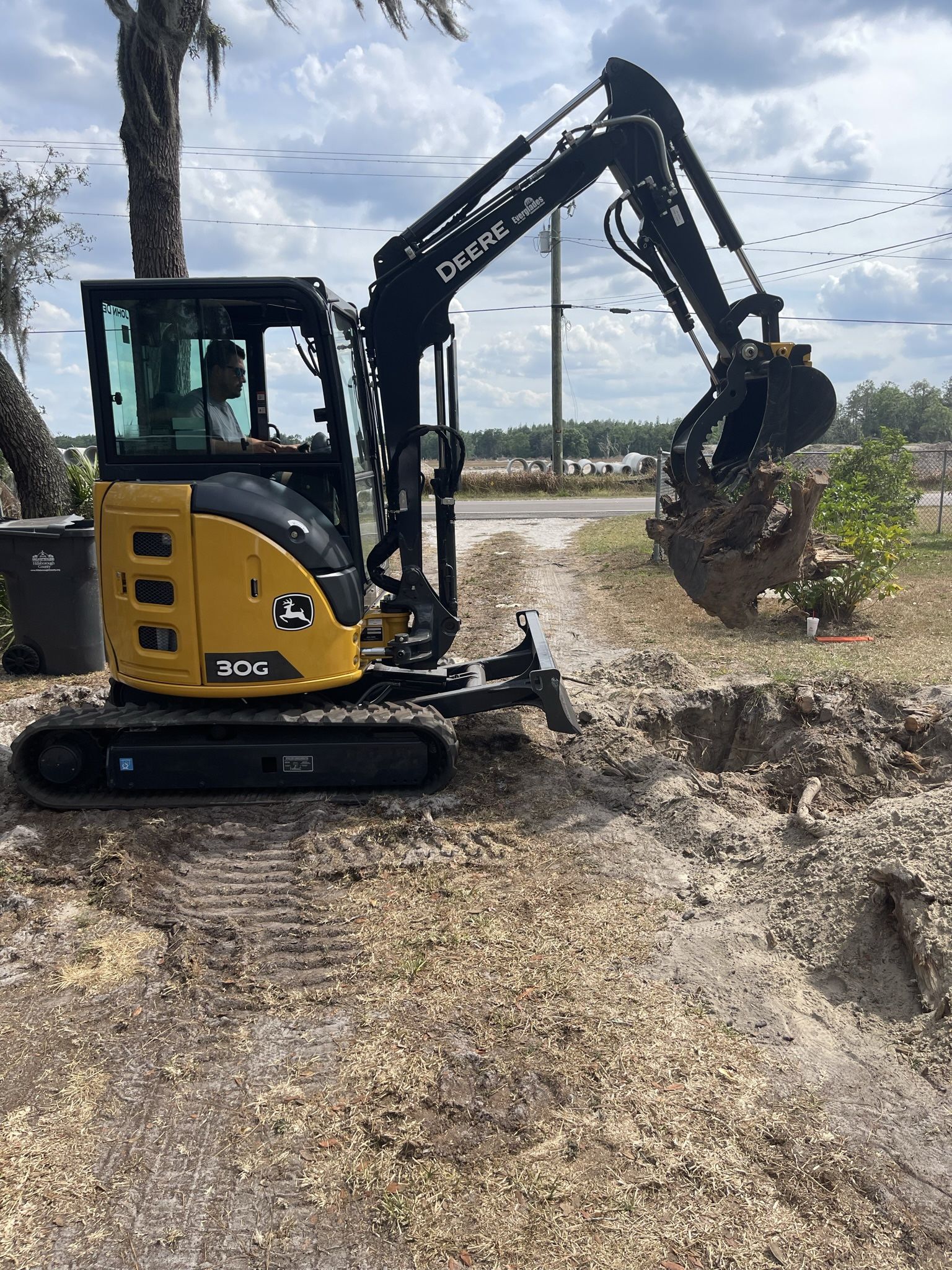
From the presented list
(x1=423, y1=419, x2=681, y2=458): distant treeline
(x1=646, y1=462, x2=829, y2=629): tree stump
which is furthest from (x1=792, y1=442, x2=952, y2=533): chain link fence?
(x1=423, y1=419, x2=681, y2=458): distant treeline

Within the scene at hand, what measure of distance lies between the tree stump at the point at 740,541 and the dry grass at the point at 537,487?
23.3m

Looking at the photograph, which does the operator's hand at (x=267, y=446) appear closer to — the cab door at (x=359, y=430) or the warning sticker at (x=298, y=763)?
the cab door at (x=359, y=430)

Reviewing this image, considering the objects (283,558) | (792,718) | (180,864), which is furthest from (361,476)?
(792,718)

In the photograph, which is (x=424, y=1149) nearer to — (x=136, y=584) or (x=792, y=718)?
(x=136, y=584)

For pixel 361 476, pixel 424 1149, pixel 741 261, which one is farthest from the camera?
pixel 741 261

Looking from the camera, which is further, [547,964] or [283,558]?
[283,558]

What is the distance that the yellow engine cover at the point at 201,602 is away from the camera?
5.12 meters

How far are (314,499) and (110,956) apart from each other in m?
2.74

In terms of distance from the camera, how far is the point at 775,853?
4.62 m

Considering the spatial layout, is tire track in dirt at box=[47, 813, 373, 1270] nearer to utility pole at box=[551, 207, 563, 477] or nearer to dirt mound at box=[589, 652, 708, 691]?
dirt mound at box=[589, 652, 708, 691]

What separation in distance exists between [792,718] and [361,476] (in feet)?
12.1

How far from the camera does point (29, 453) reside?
33.2 ft

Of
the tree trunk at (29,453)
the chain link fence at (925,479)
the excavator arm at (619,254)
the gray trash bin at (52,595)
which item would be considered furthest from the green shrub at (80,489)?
the chain link fence at (925,479)

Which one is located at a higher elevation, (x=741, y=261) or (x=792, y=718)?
(x=741, y=261)
